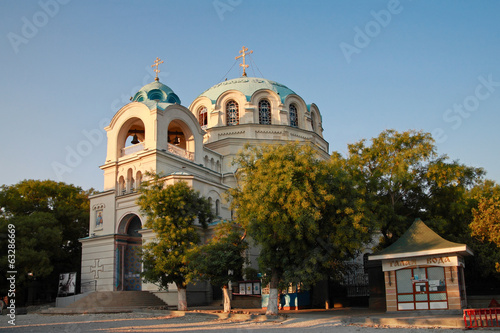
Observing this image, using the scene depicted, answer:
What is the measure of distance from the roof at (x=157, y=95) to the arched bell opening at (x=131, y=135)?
5.29ft

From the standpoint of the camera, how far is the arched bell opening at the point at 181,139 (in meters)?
29.1

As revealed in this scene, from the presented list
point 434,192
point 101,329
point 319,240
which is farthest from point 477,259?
point 101,329

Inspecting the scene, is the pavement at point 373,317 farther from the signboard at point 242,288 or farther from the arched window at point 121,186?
the arched window at point 121,186

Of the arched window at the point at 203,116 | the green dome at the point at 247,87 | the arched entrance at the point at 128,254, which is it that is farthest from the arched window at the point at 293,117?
the arched entrance at the point at 128,254

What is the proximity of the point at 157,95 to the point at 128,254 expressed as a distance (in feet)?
34.1

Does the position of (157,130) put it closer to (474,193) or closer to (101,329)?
(101,329)

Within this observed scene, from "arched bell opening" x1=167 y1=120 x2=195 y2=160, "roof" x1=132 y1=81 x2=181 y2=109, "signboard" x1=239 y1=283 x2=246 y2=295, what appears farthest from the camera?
"roof" x1=132 y1=81 x2=181 y2=109

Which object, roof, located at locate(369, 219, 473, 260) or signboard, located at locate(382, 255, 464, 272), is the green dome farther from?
signboard, located at locate(382, 255, 464, 272)

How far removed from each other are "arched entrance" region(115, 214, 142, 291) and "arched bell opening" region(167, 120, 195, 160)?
481 centimetres

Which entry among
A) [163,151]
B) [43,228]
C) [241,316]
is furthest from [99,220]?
[241,316]

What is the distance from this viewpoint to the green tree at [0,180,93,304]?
26938 millimetres

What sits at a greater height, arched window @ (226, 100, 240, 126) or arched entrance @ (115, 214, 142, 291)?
arched window @ (226, 100, 240, 126)

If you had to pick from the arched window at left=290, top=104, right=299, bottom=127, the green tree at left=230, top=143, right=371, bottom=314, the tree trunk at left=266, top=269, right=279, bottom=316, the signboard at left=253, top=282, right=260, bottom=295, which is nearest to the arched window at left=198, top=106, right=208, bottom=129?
the arched window at left=290, top=104, right=299, bottom=127

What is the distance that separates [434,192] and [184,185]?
12.8 meters
